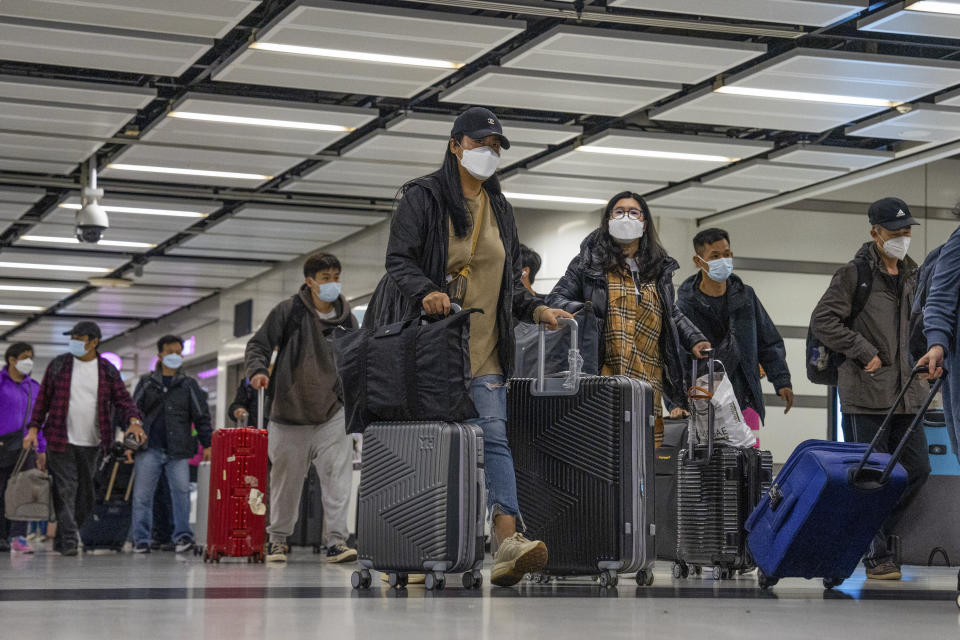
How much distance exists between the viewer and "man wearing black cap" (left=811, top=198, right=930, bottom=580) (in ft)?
24.4

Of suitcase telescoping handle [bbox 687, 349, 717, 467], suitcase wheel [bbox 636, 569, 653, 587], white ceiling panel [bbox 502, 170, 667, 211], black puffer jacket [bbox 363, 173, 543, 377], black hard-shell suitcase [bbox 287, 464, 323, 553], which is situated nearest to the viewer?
black puffer jacket [bbox 363, 173, 543, 377]

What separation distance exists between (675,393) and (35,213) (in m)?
12.8

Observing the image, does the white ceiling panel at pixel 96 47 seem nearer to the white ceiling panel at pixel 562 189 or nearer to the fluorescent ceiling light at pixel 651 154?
the fluorescent ceiling light at pixel 651 154

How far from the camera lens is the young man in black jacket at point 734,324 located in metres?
7.95

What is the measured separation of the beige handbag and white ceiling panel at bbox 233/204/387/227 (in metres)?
6.10

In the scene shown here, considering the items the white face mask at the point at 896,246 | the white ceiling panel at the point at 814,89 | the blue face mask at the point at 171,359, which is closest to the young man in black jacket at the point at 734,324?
the white face mask at the point at 896,246

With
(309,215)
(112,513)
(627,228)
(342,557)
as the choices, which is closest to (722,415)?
(627,228)

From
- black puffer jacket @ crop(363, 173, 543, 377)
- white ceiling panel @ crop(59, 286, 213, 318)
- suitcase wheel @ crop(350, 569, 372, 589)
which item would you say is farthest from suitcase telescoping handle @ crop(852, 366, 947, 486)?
white ceiling panel @ crop(59, 286, 213, 318)

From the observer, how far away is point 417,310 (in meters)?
5.70

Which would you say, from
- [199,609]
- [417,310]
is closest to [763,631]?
[199,609]

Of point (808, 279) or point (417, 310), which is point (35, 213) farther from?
point (417, 310)

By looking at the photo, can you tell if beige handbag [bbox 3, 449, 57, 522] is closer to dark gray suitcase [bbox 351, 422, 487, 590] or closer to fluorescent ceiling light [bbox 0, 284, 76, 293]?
dark gray suitcase [bbox 351, 422, 487, 590]

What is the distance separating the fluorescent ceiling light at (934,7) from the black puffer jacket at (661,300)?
355 centimetres

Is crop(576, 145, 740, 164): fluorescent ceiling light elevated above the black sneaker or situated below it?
above
